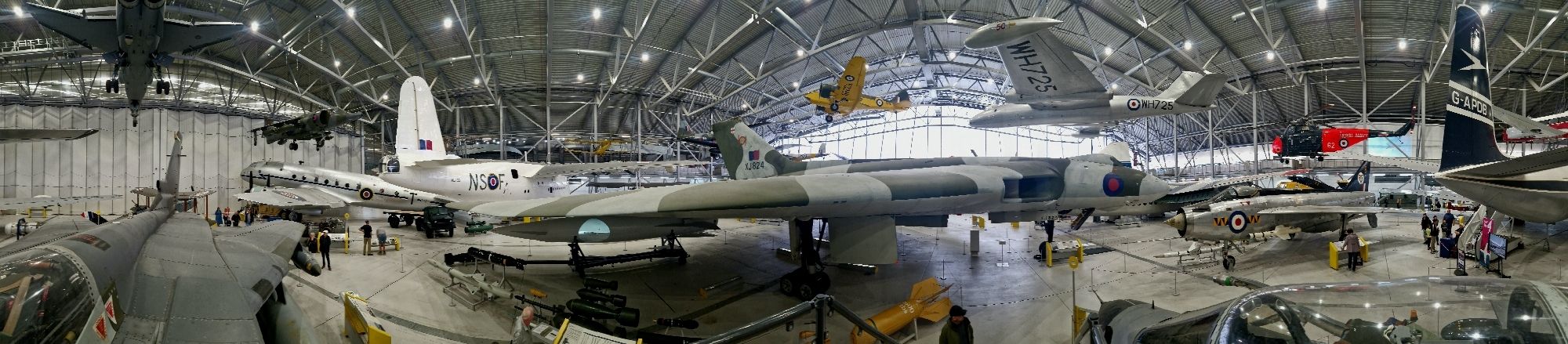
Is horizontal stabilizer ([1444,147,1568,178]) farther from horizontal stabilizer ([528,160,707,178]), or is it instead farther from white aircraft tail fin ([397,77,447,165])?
white aircraft tail fin ([397,77,447,165])

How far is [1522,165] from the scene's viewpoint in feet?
18.7

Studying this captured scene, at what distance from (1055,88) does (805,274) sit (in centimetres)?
591

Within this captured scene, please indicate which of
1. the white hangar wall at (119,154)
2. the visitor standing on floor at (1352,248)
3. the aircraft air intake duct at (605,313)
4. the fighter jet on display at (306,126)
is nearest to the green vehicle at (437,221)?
the fighter jet on display at (306,126)

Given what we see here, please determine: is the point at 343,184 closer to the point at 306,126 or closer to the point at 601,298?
the point at 306,126

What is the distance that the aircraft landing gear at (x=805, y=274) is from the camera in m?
7.60

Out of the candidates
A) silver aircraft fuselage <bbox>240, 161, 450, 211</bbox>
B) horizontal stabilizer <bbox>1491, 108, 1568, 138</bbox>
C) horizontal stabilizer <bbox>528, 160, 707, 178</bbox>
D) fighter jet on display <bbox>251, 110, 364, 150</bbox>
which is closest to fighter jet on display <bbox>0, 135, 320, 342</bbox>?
horizontal stabilizer <bbox>528, 160, 707, 178</bbox>

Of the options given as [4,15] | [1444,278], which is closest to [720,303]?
[1444,278]

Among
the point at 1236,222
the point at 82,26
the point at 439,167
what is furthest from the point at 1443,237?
the point at 82,26

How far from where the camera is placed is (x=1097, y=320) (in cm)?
366

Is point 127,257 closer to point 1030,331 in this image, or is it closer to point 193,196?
point 1030,331

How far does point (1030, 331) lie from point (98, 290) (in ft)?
23.3

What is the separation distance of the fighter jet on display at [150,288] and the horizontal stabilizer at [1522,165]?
1095cm

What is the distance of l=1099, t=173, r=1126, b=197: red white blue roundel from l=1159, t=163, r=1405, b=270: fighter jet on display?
7.70 feet

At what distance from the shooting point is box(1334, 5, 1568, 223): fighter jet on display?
5.76 m
